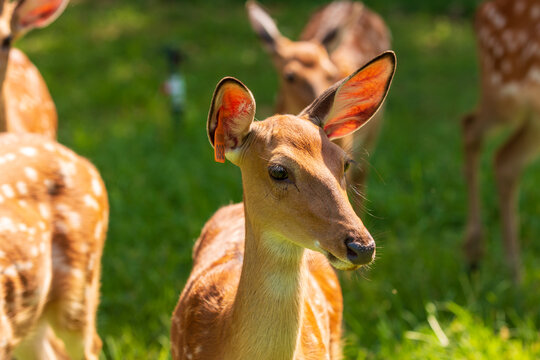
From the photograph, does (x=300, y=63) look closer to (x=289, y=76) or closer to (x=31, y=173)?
(x=289, y=76)

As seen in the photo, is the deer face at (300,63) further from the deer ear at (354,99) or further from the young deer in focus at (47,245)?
the deer ear at (354,99)

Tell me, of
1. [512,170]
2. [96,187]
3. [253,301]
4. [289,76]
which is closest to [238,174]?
[289,76]

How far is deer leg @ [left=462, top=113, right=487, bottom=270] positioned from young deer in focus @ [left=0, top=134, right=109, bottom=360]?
2580mm

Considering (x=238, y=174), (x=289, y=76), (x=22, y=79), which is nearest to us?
(x=22, y=79)

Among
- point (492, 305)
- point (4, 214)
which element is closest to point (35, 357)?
point (4, 214)

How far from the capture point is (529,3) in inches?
204

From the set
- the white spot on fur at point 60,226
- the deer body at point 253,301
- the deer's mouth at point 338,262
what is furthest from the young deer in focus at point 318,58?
the deer's mouth at point 338,262

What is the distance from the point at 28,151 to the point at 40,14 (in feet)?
4.22

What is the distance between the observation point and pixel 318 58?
215 inches

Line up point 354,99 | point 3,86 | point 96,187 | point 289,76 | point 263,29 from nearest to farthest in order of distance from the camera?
point 354,99
point 96,187
point 3,86
point 289,76
point 263,29

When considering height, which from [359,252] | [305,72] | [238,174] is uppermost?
[359,252]

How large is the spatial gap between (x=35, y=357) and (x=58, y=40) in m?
6.20

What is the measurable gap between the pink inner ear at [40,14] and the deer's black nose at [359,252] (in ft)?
9.85

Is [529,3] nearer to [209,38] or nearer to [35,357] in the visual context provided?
[35,357]
